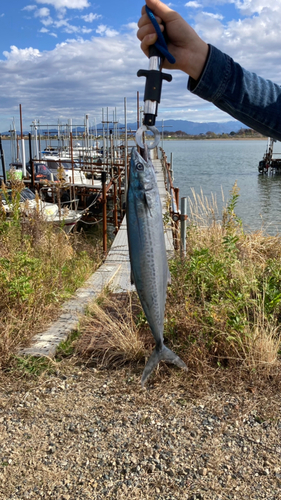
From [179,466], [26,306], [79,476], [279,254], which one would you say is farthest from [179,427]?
[279,254]

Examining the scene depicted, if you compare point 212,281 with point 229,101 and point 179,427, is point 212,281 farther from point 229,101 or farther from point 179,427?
point 229,101

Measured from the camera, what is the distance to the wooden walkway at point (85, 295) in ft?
17.3

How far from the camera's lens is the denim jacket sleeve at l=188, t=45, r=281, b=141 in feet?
6.78

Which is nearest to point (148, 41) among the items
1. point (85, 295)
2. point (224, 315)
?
point (224, 315)

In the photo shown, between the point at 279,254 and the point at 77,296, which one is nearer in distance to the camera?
the point at 77,296

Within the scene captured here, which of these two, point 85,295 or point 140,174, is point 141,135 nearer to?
point 140,174

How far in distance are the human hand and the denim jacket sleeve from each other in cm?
6

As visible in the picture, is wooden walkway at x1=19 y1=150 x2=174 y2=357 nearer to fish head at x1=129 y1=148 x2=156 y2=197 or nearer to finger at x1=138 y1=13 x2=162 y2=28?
fish head at x1=129 y1=148 x2=156 y2=197

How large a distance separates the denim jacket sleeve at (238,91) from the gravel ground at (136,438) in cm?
274

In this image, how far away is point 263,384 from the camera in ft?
14.4

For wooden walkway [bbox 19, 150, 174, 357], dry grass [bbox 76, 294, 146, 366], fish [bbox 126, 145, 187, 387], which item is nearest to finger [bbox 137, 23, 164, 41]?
fish [bbox 126, 145, 187, 387]

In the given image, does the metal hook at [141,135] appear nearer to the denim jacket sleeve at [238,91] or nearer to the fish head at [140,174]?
the fish head at [140,174]

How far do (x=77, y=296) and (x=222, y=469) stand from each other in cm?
430

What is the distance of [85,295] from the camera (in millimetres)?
7203
